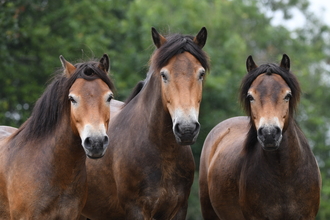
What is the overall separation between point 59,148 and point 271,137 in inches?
94.4

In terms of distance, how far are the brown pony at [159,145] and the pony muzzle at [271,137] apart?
84 centimetres

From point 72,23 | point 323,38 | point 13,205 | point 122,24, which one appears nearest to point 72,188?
point 13,205

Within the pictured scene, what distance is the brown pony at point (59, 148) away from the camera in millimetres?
6324

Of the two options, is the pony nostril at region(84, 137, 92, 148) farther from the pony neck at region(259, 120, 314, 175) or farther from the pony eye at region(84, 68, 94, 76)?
the pony neck at region(259, 120, 314, 175)

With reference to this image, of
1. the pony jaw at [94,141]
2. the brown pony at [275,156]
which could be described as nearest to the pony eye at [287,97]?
the brown pony at [275,156]

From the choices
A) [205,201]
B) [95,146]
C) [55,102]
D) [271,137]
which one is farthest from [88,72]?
[205,201]

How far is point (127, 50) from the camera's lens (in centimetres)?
2536

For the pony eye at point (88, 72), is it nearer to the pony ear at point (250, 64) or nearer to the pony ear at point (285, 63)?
the pony ear at point (250, 64)

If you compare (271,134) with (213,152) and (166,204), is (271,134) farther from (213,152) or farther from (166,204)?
(213,152)

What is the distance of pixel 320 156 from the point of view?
3259cm

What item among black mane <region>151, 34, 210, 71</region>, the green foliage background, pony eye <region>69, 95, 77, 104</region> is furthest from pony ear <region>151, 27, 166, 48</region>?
the green foliage background

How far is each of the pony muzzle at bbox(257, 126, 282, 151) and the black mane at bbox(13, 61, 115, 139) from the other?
5.90ft

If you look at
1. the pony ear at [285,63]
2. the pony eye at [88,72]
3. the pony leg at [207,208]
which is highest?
the pony ear at [285,63]

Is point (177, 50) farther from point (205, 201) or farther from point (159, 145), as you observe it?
point (205, 201)
